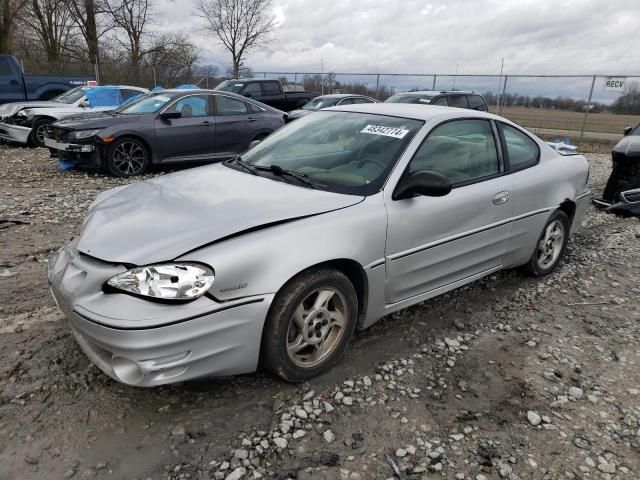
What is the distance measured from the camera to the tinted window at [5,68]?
536 inches

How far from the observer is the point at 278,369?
8.80 ft

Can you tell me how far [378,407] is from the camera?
2.73 meters

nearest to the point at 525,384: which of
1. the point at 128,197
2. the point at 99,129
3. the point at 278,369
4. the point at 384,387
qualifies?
the point at 384,387

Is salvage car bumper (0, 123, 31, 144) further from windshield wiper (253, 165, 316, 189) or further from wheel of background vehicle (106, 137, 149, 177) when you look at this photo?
windshield wiper (253, 165, 316, 189)

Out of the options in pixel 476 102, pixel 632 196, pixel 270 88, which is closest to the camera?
pixel 632 196

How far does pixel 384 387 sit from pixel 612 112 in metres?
18.2

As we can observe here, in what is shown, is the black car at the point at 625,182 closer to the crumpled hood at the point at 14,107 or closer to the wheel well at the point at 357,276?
the wheel well at the point at 357,276

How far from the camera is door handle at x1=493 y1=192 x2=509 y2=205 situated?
3667 mm

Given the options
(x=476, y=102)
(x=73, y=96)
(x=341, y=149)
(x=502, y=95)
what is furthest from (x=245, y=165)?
(x=502, y=95)

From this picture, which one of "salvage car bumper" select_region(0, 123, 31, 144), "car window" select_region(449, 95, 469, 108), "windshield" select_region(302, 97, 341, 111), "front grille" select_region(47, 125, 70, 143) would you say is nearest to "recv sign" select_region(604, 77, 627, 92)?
"car window" select_region(449, 95, 469, 108)

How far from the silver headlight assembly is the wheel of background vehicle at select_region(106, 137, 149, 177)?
6.24 metres

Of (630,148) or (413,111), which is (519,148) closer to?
(413,111)

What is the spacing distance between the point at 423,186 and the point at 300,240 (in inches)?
34.7

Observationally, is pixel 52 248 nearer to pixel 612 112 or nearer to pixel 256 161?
pixel 256 161
